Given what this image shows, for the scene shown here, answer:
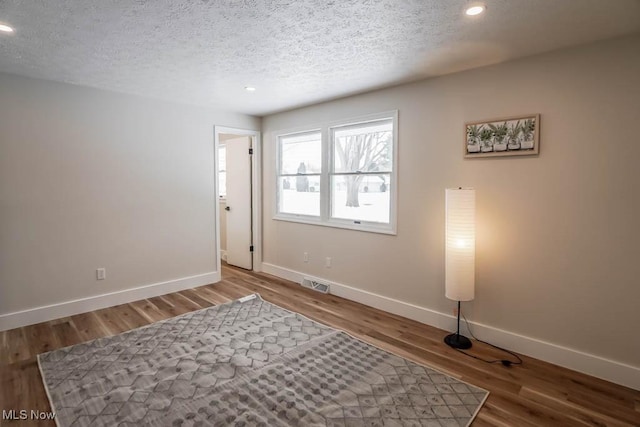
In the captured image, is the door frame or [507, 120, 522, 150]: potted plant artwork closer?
[507, 120, 522, 150]: potted plant artwork

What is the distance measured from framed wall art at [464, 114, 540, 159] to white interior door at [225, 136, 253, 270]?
336 centimetres

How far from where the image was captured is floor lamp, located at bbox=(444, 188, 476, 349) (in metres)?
2.87

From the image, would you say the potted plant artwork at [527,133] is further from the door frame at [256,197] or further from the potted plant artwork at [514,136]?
the door frame at [256,197]

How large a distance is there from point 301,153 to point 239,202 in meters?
1.44

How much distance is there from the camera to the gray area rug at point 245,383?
80.1 inches

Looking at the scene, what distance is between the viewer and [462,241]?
2.90m

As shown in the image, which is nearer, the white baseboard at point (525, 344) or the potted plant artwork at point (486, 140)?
the white baseboard at point (525, 344)

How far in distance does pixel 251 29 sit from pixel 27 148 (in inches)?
105

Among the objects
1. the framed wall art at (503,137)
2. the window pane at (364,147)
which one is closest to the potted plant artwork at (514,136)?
the framed wall art at (503,137)

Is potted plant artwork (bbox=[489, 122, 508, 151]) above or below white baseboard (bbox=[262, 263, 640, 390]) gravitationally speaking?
above

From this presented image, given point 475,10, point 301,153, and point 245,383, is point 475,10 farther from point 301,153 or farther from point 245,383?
point 301,153

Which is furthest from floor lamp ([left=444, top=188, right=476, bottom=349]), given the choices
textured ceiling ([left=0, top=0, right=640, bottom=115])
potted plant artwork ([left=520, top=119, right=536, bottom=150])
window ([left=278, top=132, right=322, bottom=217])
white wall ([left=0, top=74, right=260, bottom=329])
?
white wall ([left=0, top=74, right=260, bottom=329])

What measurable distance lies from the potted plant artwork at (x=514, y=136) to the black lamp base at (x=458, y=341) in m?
1.70

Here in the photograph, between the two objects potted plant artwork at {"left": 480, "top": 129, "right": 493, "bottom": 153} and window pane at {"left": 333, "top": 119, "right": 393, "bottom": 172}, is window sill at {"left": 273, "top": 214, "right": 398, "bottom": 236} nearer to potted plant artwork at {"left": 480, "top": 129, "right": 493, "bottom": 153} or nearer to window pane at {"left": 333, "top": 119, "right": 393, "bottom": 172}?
window pane at {"left": 333, "top": 119, "right": 393, "bottom": 172}
